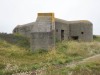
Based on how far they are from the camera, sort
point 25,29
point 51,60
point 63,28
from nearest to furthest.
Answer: point 51,60, point 63,28, point 25,29

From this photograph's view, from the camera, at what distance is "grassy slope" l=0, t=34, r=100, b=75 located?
10789mm

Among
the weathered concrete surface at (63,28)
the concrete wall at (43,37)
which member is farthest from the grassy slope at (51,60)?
the weathered concrete surface at (63,28)

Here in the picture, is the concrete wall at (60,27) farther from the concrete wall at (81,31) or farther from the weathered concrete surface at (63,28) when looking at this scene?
the concrete wall at (81,31)

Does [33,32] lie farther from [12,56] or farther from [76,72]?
[76,72]

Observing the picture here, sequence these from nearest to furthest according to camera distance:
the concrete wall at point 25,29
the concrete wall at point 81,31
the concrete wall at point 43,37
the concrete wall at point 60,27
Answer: the concrete wall at point 43,37, the concrete wall at point 60,27, the concrete wall at point 25,29, the concrete wall at point 81,31

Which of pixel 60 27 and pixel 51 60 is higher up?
pixel 60 27

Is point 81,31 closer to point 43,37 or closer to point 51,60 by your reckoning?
point 43,37

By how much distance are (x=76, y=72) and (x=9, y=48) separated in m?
7.34

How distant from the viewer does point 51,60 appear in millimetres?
14273

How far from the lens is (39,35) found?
1798 centimetres

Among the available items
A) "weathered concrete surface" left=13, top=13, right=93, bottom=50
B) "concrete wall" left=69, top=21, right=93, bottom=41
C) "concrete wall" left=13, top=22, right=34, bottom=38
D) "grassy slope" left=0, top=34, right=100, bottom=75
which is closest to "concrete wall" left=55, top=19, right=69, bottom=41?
"weathered concrete surface" left=13, top=13, right=93, bottom=50

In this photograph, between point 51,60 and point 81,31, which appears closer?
point 51,60

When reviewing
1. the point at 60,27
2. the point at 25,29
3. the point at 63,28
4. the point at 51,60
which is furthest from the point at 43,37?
the point at 25,29

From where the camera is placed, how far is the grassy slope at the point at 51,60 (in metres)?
10.8
